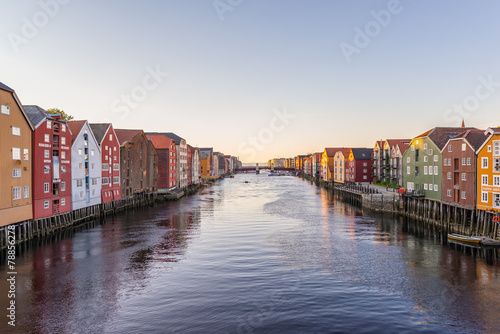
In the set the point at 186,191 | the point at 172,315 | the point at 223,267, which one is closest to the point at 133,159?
the point at 186,191

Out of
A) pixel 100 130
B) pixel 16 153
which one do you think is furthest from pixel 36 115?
pixel 100 130

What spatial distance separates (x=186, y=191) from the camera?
113m

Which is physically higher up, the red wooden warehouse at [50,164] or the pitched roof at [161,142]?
the pitched roof at [161,142]

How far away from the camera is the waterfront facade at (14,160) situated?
35438 millimetres

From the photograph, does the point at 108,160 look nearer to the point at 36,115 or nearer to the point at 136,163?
the point at 136,163

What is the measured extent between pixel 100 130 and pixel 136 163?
16.3 meters

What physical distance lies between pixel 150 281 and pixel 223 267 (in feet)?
21.4

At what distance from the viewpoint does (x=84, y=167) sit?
55094 millimetres

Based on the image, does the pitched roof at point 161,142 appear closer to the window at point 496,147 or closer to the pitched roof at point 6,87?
the pitched roof at point 6,87

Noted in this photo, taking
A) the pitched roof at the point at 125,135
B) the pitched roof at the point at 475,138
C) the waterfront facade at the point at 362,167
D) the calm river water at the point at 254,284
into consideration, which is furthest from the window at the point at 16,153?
the waterfront facade at the point at 362,167

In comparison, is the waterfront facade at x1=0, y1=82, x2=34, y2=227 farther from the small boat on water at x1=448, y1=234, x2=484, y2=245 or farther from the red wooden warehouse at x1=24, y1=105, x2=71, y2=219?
the small boat on water at x1=448, y1=234, x2=484, y2=245

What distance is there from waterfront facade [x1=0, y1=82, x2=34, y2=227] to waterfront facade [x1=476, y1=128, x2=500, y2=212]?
54.8m

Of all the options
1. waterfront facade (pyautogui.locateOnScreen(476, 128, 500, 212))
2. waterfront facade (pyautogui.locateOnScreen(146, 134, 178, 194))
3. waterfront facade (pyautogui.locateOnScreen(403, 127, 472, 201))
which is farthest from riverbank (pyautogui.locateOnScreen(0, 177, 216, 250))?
waterfront facade (pyautogui.locateOnScreen(403, 127, 472, 201))

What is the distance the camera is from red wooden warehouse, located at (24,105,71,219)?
4172cm
